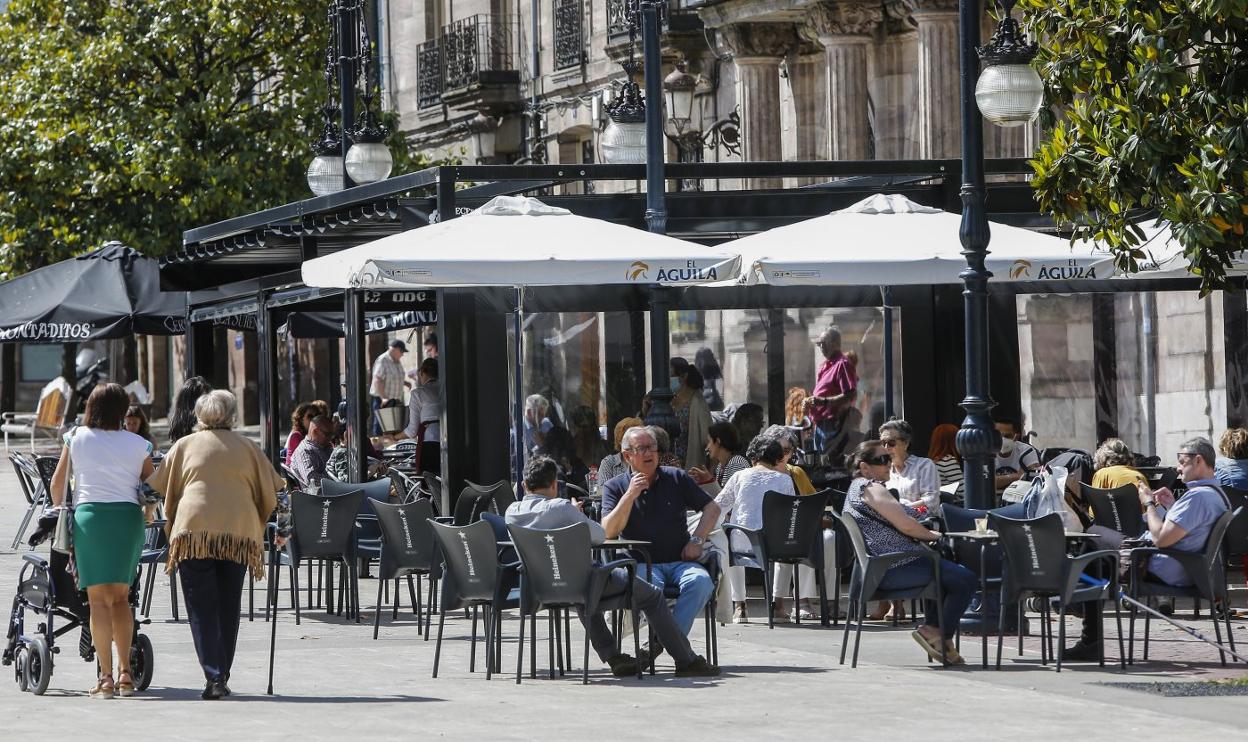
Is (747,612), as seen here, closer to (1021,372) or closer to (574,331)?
(574,331)

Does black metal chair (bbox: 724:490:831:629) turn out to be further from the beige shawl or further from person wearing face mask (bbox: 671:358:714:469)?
person wearing face mask (bbox: 671:358:714:469)

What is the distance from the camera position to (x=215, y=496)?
11.3 m

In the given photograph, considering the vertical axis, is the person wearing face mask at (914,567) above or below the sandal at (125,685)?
above

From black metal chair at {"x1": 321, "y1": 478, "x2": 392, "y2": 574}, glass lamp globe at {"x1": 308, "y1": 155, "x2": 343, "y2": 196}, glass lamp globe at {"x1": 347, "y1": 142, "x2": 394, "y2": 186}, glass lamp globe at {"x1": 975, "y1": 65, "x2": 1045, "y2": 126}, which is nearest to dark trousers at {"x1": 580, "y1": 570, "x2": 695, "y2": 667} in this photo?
glass lamp globe at {"x1": 975, "y1": 65, "x2": 1045, "y2": 126}

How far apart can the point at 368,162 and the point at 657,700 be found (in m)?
12.6

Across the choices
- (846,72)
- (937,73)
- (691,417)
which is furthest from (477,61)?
(691,417)

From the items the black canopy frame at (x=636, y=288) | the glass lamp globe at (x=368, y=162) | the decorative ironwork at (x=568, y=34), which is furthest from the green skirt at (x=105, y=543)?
the decorative ironwork at (x=568, y=34)

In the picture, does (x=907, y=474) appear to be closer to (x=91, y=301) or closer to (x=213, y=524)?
(x=213, y=524)

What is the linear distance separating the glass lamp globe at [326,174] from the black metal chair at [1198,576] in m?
13.8

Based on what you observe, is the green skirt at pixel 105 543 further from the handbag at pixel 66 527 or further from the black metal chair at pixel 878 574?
the black metal chair at pixel 878 574

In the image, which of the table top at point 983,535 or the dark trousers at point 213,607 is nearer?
the dark trousers at point 213,607

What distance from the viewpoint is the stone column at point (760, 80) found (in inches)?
1115

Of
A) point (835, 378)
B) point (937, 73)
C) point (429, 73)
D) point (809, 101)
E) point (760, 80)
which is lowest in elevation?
point (835, 378)

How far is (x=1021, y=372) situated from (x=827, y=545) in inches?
208
